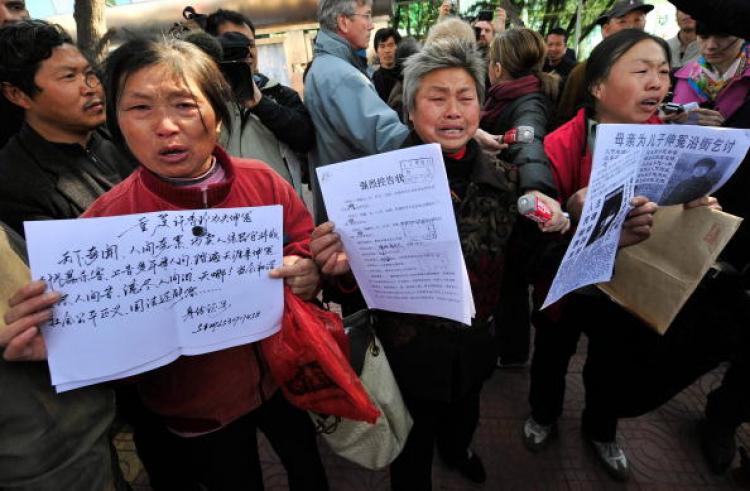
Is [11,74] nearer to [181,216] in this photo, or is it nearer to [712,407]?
[181,216]

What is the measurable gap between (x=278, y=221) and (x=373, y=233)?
0.29 metres

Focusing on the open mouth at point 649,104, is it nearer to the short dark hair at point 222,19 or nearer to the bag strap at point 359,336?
the bag strap at point 359,336

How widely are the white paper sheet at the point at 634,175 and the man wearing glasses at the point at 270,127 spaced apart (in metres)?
1.63

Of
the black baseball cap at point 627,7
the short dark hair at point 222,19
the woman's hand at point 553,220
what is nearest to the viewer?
the woman's hand at point 553,220

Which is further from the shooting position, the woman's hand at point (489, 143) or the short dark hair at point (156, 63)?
the woman's hand at point (489, 143)

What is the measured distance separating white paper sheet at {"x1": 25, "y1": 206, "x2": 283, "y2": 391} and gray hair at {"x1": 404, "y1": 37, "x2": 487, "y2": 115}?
78 centimetres

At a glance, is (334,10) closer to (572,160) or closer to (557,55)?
(572,160)

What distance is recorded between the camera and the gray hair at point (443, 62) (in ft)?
4.80

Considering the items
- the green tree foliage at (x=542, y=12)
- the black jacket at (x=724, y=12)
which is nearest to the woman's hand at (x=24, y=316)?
the black jacket at (x=724, y=12)

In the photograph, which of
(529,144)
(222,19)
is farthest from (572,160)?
(222,19)

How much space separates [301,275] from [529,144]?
1238 millimetres

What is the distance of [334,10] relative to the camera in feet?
7.53

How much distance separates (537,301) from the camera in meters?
2.04

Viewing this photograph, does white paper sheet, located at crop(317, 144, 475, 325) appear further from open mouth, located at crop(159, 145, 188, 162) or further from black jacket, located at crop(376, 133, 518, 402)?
open mouth, located at crop(159, 145, 188, 162)
